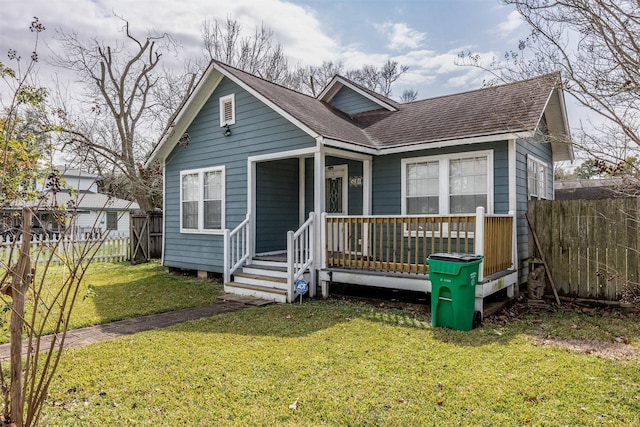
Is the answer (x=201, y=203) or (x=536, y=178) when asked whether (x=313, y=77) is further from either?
(x=536, y=178)

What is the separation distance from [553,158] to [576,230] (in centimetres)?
472

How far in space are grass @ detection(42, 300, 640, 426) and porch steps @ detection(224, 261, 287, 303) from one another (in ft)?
6.06

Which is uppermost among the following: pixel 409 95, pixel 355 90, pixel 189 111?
pixel 409 95

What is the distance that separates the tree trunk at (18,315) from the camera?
8.01 feet

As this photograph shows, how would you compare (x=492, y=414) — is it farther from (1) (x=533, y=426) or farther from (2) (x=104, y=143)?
(2) (x=104, y=143)

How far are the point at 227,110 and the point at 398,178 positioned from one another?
462cm

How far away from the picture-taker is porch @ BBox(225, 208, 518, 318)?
6.52 metres

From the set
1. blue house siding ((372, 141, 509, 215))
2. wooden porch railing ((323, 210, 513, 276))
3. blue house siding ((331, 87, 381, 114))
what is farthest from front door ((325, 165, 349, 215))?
blue house siding ((331, 87, 381, 114))

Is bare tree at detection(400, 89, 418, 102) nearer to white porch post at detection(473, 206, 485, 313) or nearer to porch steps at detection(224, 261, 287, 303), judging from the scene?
porch steps at detection(224, 261, 287, 303)

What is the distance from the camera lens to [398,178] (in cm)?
889

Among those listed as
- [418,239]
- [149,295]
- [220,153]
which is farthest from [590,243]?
[149,295]

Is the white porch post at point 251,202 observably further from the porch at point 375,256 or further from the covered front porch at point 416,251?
the covered front porch at point 416,251

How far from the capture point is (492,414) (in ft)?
10.7

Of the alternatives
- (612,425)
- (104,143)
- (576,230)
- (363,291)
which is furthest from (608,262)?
(104,143)
